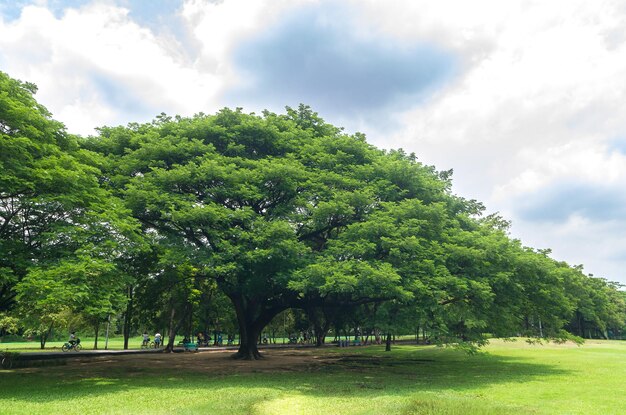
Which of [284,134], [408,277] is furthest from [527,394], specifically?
[284,134]

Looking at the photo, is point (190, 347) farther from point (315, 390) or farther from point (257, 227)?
point (315, 390)

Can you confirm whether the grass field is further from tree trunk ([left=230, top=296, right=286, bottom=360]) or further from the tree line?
tree trunk ([left=230, top=296, right=286, bottom=360])

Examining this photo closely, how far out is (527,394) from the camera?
50.2 feet

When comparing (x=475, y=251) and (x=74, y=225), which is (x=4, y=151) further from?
(x=475, y=251)

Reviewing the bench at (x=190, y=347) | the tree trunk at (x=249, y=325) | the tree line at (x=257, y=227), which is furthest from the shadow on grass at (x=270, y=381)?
the bench at (x=190, y=347)

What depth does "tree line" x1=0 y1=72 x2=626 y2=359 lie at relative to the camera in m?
17.4

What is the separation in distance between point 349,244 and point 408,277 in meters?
2.98

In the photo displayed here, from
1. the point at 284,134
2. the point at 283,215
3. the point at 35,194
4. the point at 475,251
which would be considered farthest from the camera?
the point at 284,134

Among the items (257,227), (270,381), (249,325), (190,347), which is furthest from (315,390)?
(190,347)

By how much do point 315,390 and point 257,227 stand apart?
8249mm

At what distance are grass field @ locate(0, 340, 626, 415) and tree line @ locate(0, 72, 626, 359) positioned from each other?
253cm

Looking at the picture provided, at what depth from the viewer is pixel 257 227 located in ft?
70.8

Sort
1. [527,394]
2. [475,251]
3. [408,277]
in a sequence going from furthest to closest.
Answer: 1. [475,251]
2. [408,277]
3. [527,394]

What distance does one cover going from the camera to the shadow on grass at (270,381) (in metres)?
15.7
